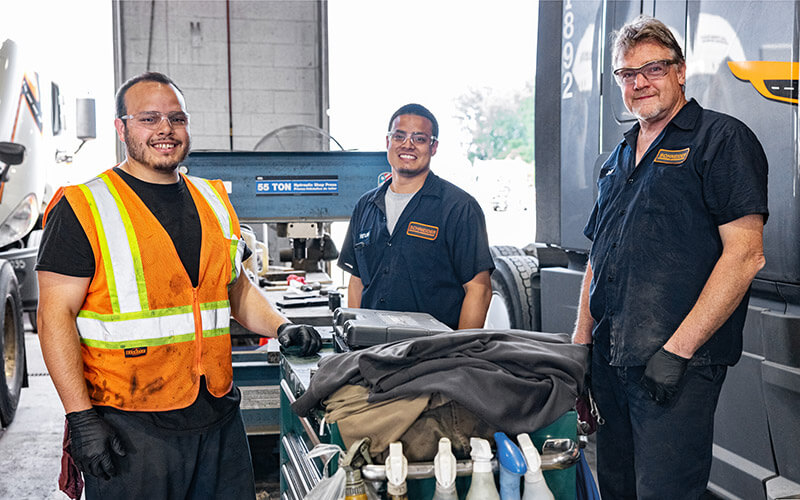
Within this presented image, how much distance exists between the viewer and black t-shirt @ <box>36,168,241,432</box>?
78.2 inches

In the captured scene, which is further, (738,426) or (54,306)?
(738,426)

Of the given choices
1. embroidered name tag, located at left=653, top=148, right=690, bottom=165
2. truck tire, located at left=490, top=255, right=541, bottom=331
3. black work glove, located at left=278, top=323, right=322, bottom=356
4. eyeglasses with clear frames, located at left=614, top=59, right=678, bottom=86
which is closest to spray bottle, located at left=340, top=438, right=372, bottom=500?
black work glove, located at left=278, top=323, right=322, bottom=356

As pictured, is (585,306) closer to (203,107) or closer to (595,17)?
(595,17)

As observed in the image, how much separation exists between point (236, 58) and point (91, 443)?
7.90m

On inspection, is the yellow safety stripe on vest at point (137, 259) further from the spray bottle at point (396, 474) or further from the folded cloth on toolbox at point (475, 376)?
the spray bottle at point (396, 474)

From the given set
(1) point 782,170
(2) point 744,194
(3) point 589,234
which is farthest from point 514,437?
(1) point 782,170

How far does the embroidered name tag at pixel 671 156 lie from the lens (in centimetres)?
216

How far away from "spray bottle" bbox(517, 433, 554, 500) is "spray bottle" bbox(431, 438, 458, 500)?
0.15 metres

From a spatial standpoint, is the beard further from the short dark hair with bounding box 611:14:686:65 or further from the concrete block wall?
the concrete block wall

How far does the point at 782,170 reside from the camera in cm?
239

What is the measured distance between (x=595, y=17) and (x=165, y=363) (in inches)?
105

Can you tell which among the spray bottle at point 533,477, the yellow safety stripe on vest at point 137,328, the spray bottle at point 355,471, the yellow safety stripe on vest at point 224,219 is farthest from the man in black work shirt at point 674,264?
the yellow safety stripe on vest at point 137,328

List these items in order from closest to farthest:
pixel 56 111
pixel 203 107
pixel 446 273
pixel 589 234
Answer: pixel 589 234 → pixel 446 273 → pixel 56 111 → pixel 203 107

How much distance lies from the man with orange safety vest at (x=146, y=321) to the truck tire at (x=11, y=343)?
9.58 feet
